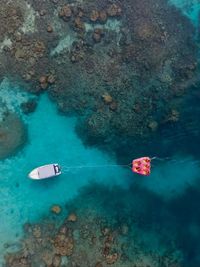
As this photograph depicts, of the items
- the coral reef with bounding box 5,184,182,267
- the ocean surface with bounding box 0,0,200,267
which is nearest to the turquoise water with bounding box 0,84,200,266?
the ocean surface with bounding box 0,0,200,267

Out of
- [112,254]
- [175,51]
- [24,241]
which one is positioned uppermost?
[175,51]

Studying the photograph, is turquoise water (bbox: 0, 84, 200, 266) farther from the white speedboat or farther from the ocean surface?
the white speedboat

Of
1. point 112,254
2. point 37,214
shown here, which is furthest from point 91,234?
point 37,214

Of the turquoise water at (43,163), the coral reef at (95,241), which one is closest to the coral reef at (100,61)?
the turquoise water at (43,163)

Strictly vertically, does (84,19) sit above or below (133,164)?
above

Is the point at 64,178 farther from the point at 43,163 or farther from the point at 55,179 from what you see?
the point at 43,163

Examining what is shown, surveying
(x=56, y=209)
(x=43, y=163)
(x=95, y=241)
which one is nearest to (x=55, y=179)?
(x=43, y=163)

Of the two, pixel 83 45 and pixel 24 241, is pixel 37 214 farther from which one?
pixel 83 45
